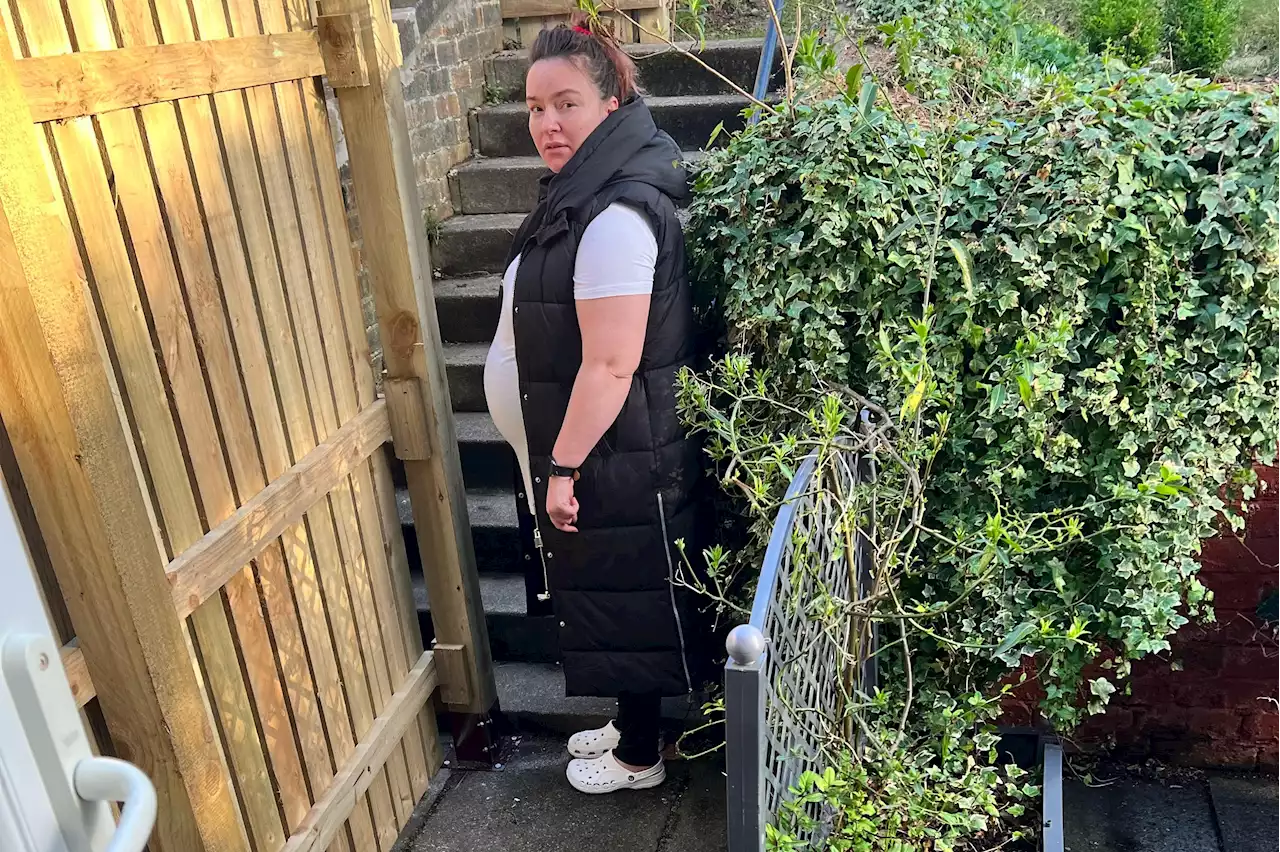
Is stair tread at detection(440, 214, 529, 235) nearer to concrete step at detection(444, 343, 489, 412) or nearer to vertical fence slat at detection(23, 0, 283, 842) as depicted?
concrete step at detection(444, 343, 489, 412)

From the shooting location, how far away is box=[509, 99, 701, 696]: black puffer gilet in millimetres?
2326

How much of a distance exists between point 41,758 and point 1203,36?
544cm

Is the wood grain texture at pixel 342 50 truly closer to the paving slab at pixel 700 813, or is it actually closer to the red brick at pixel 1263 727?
the paving slab at pixel 700 813

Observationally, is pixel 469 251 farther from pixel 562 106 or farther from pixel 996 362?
pixel 996 362

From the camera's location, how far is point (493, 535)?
366cm

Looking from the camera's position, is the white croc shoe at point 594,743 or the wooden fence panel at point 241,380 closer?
the wooden fence panel at point 241,380

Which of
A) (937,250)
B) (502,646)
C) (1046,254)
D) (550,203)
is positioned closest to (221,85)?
(550,203)

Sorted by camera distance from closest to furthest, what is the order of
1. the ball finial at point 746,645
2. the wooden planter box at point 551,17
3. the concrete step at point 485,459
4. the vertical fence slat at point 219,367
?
the ball finial at point 746,645 < the vertical fence slat at point 219,367 < the concrete step at point 485,459 < the wooden planter box at point 551,17

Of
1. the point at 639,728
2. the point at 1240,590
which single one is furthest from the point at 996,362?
the point at 639,728

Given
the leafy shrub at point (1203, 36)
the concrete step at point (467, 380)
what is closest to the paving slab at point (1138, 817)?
the concrete step at point (467, 380)

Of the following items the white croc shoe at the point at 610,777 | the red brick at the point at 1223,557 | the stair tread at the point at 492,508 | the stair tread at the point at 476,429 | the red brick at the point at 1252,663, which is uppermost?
the stair tread at the point at 476,429

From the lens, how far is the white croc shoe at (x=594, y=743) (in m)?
3.06

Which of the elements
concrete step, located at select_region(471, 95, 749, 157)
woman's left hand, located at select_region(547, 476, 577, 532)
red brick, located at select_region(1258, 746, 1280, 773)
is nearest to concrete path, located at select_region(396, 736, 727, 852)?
woman's left hand, located at select_region(547, 476, 577, 532)

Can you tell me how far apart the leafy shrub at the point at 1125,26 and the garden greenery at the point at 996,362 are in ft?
8.63
